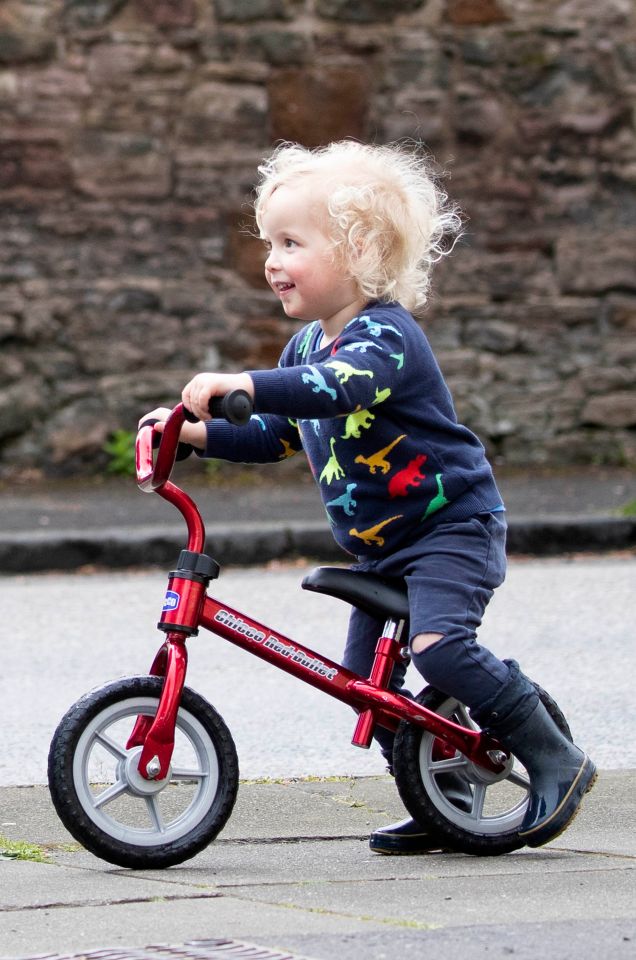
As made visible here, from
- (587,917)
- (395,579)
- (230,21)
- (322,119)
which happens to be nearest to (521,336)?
(322,119)

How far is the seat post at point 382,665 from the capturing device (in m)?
3.28

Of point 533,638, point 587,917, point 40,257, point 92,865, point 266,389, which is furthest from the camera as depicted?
point 40,257

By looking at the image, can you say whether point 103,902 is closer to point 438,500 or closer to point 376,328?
point 438,500

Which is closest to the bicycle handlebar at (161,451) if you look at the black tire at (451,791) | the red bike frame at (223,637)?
the red bike frame at (223,637)

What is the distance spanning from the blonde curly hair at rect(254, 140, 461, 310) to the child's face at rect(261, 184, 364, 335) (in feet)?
0.07

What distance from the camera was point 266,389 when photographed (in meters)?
2.96

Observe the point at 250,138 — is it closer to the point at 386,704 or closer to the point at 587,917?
the point at 386,704

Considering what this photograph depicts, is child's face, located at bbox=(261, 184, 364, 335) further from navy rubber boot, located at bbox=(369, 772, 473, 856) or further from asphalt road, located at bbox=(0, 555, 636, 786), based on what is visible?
asphalt road, located at bbox=(0, 555, 636, 786)

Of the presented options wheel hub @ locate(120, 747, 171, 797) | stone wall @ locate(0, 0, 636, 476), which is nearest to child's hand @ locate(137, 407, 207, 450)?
wheel hub @ locate(120, 747, 171, 797)

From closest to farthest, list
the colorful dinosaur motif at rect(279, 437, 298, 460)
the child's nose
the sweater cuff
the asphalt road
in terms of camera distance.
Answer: the sweater cuff, the child's nose, the colorful dinosaur motif at rect(279, 437, 298, 460), the asphalt road

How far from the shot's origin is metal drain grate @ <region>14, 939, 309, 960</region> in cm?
239

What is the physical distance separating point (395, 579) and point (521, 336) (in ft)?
23.6

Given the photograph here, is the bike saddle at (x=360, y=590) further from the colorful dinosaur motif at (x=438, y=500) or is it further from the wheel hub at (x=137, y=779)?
the wheel hub at (x=137, y=779)

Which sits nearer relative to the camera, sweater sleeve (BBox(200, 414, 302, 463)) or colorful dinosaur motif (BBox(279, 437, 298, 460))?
sweater sleeve (BBox(200, 414, 302, 463))
